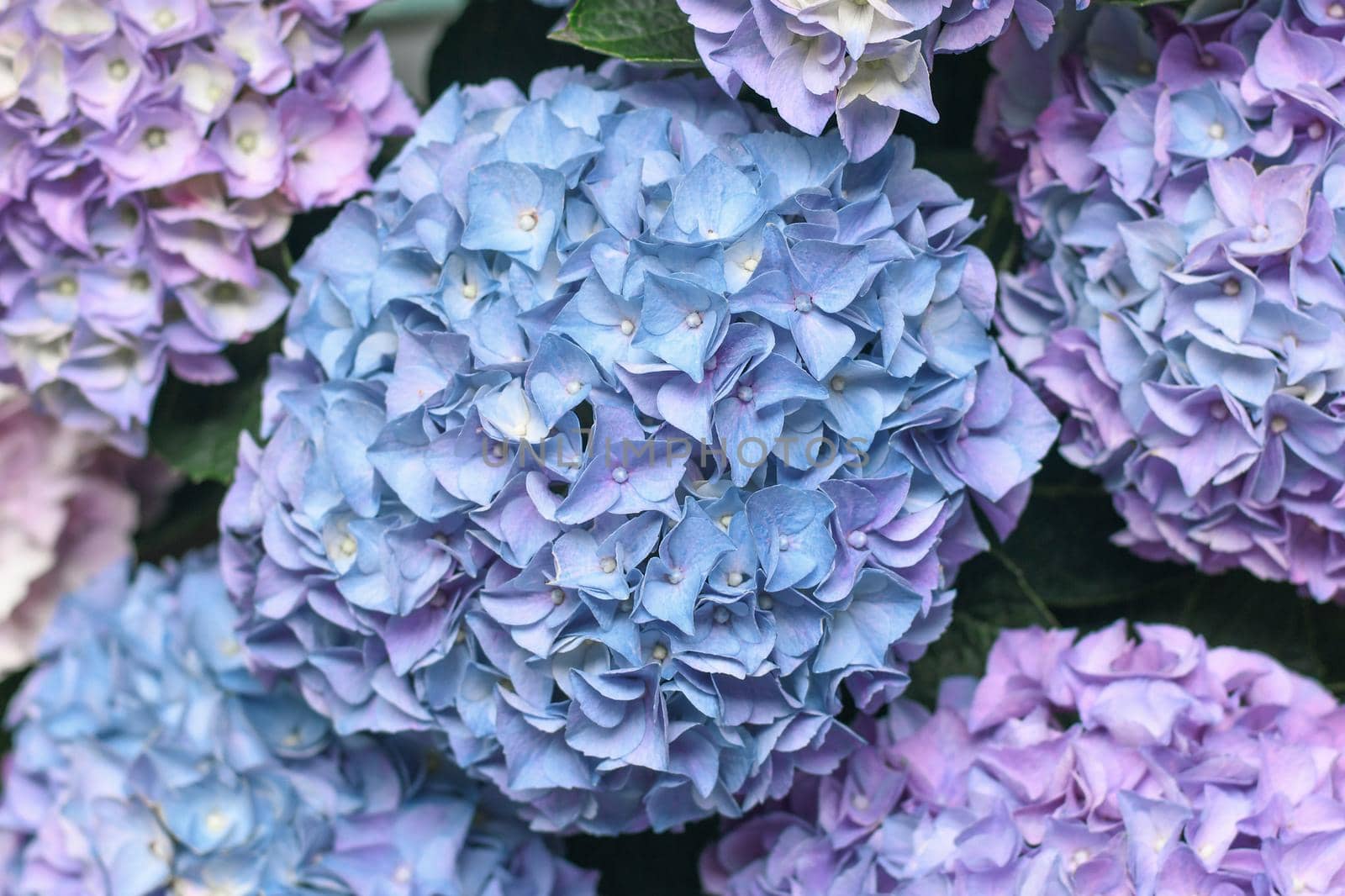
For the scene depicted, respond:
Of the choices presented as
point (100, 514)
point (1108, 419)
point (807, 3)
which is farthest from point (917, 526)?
point (100, 514)

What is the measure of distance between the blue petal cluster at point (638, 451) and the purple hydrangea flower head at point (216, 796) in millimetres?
89

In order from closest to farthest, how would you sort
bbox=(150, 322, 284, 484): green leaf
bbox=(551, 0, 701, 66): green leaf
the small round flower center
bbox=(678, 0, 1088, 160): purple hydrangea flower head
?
bbox=(678, 0, 1088, 160): purple hydrangea flower head → bbox=(551, 0, 701, 66): green leaf → the small round flower center → bbox=(150, 322, 284, 484): green leaf

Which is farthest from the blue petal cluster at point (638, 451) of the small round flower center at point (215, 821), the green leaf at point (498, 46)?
the green leaf at point (498, 46)

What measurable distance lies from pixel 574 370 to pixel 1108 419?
317 millimetres

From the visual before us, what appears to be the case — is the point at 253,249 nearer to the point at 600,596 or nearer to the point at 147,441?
the point at 147,441

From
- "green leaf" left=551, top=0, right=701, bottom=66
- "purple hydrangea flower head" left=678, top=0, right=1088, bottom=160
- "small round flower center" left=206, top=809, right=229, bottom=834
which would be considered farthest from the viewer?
"small round flower center" left=206, top=809, right=229, bottom=834

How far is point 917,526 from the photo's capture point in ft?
2.55

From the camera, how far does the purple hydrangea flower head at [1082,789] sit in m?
0.76

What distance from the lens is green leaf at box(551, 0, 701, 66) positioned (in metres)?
0.83

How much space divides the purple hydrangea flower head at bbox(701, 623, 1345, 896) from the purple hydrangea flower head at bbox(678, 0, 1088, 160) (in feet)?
1.09

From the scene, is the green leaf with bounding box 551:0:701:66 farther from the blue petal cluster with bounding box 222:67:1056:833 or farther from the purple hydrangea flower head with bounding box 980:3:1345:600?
the purple hydrangea flower head with bounding box 980:3:1345:600

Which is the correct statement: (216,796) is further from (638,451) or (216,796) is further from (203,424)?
(638,451)

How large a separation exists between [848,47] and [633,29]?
164mm

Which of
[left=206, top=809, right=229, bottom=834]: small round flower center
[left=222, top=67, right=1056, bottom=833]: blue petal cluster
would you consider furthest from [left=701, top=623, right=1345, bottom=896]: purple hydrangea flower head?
[left=206, top=809, right=229, bottom=834]: small round flower center
